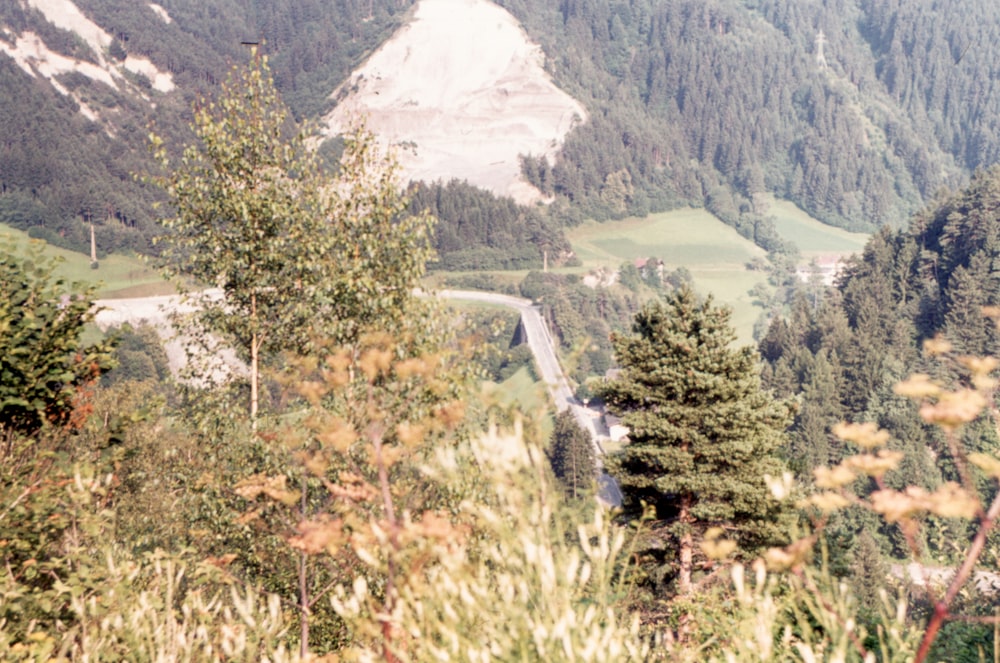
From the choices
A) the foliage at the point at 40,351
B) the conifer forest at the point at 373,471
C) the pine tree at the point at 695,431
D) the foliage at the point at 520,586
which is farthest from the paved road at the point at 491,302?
the foliage at the point at 520,586

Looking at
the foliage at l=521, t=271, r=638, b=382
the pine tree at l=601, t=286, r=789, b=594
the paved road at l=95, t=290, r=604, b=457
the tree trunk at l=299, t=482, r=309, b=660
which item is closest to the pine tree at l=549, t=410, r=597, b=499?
the paved road at l=95, t=290, r=604, b=457

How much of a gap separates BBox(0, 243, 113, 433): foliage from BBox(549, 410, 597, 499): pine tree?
6058 cm

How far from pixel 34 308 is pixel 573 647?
9.80 meters

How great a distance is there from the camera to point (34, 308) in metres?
10.5

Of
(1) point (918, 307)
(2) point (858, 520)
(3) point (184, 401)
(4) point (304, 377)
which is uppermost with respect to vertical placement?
(4) point (304, 377)

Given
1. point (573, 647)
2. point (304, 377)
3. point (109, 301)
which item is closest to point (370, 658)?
point (573, 647)

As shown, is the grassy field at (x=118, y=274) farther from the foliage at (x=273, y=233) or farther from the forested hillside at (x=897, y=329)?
the foliage at (x=273, y=233)

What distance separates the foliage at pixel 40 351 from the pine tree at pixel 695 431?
15785 mm

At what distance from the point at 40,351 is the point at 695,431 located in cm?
1746

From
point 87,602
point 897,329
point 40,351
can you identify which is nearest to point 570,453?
point 897,329

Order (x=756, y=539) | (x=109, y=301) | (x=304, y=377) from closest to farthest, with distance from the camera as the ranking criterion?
(x=304, y=377) → (x=756, y=539) → (x=109, y=301)

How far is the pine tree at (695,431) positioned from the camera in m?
22.1

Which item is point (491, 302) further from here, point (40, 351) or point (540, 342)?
point (40, 351)

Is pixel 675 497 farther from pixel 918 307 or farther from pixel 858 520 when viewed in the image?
pixel 918 307
